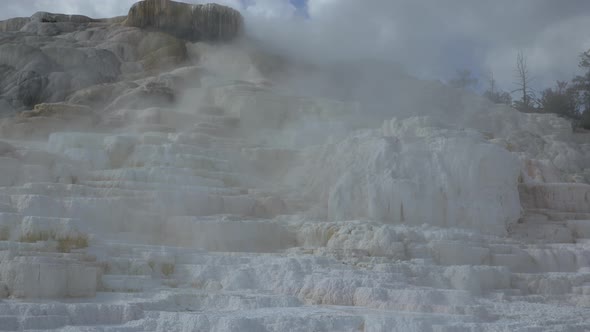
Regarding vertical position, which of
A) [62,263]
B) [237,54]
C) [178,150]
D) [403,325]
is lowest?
[403,325]

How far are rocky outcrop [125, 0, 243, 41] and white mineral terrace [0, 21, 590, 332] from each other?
6.98 metres

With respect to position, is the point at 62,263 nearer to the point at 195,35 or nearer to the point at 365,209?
the point at 365,209

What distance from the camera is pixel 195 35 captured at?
2448 cm

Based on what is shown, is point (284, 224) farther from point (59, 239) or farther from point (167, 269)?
point (59, 239)

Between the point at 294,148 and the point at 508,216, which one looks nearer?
the point at 508,216

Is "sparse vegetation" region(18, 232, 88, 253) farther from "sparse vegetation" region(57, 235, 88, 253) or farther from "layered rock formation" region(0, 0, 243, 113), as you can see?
"layered rock formation" region(0, 0, 243, 113)

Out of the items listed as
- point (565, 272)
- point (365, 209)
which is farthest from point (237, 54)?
point (565, 272)

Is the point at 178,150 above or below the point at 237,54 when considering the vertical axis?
below

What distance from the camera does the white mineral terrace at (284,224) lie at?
782 centimetres

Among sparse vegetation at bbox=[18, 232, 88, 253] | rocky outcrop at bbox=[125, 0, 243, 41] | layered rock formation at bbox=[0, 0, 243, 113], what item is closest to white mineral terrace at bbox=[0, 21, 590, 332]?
sparse vegetation at bbox=[18, 232, 88, 253]

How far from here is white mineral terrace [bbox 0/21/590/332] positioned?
782 cm

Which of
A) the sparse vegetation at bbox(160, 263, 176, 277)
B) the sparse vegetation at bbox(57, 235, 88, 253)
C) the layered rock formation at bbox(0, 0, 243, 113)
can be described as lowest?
the sparse vegetation at bbox(160, 263, 176, 277)

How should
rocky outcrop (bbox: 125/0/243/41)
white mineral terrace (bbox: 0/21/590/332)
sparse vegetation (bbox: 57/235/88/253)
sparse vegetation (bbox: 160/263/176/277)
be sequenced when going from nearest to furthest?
white mineral terrace (bbox: 0/21/590/332)
sparse vegetation (bbox: 57/235/88/253)
sparse vegetation (bbox: 160/263/176/277)
rocky outcrop (bbox: 125/0/243/41)

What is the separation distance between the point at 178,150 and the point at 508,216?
5863 mm
